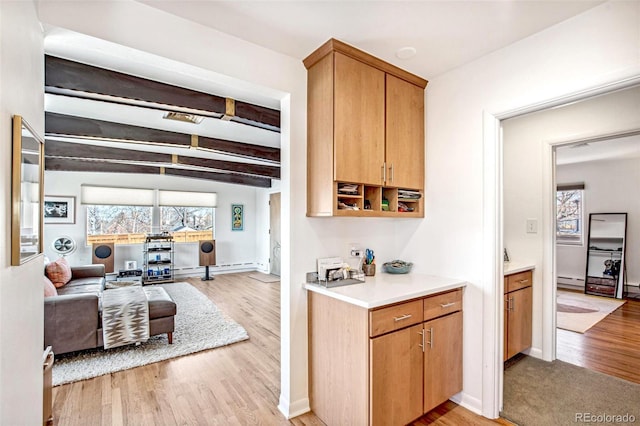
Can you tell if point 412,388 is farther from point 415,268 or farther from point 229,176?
point 229,176

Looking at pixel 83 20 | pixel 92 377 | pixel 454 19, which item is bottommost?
pixel 92 377

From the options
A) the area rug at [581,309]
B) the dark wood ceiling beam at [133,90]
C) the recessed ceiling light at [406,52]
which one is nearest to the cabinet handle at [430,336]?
the recessed ceiling light at [406,52]

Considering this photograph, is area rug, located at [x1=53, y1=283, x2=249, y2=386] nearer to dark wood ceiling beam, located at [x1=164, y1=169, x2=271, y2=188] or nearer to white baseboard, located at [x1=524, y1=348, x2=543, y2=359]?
white baseboard, located at [x1=524, y1=348, x2=543, y2=359]

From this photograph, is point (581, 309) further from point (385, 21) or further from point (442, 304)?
point (385, 21)

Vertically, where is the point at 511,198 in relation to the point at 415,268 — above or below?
above

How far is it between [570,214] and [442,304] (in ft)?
18.6

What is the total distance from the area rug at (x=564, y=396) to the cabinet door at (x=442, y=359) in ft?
1.27

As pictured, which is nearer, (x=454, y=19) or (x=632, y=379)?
(x=454, y=19)

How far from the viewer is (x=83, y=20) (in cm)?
153

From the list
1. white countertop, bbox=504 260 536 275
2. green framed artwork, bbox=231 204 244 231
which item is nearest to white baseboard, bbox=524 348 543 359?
white countertop, bbox=504 260 536 275

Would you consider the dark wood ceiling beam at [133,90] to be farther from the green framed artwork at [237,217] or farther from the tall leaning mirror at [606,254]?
the tall leaning mirror at [606,254]

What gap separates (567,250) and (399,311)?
597cm

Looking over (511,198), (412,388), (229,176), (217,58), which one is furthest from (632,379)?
(229,176)

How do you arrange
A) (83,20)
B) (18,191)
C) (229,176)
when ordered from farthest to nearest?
(229,176)
(83,20)
(18,191)
